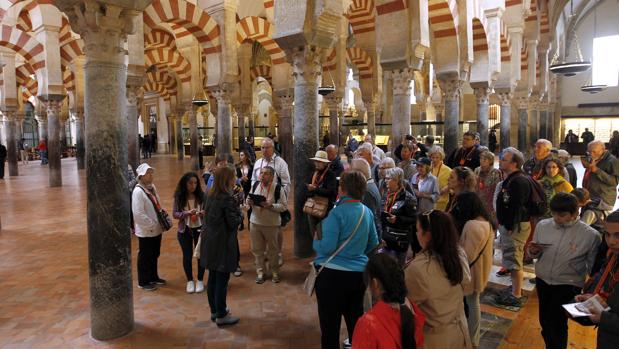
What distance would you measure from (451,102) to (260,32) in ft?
18.6

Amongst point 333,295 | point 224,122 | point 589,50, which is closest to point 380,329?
point 333,295

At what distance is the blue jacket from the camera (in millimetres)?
2340

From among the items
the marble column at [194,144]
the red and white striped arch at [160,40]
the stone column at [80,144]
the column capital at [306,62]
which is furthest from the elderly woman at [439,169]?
the stone column at [80,144]

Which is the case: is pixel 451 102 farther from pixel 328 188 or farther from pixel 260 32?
pixel 328 188

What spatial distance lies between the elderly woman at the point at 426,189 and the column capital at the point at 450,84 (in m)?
6.70

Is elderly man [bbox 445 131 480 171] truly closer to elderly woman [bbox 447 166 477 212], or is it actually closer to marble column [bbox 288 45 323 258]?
marble column [bbox 288 45 323 258]

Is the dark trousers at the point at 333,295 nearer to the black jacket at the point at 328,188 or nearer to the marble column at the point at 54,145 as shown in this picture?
the black jacket at the point at 328,188

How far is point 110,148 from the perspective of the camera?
120 inches

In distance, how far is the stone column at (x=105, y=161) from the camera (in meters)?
2.99

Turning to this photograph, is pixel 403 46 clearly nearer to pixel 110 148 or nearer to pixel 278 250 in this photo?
pixel 278 250

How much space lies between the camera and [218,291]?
3.15 meters

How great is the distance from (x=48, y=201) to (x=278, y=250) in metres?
7.06

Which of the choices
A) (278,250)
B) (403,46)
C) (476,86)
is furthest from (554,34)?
(278,250)

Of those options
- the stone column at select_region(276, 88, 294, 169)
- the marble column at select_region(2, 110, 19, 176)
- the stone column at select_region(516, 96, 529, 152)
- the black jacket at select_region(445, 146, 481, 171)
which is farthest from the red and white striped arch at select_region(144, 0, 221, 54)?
the stone column at select_region(516, 96, 529, 152)
